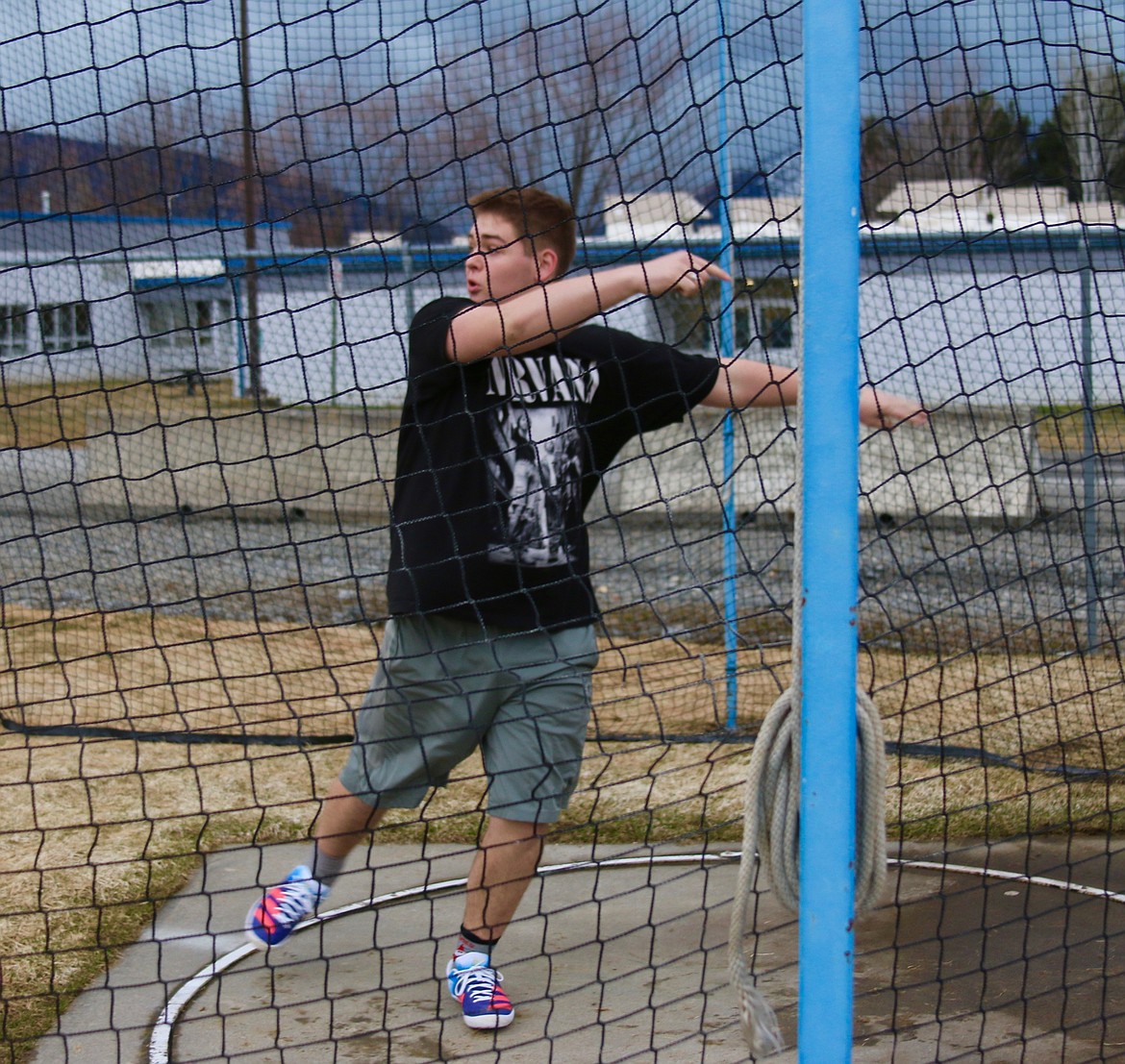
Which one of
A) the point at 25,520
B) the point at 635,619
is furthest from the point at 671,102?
the point at 25,520

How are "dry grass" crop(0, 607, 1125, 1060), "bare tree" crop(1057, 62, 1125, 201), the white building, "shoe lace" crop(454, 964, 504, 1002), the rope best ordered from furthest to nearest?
the white building → "bare tree" crop(1057, 62, 1125, 201) → "dry grass" crop(0, 607, 1125, 1060) → "shoe lace" crop(454, 964, 504, 1002) → the rope

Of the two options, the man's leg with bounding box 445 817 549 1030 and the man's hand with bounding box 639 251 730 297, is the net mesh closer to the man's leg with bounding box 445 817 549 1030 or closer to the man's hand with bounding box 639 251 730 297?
the man's leg with bounding box 445 817 549 1030

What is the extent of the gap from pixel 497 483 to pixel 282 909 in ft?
3.60

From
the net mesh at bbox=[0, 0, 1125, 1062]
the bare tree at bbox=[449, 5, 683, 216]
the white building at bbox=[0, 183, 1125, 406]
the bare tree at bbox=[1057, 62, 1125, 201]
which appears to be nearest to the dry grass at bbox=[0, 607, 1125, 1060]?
the net mesh at bbox=[0, 0, 1125, 1062]

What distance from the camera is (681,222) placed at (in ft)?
7.84

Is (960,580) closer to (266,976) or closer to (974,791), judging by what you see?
(974,791)

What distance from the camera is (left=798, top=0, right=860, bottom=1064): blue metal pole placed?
1.86 metres

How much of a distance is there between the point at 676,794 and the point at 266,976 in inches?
66.2

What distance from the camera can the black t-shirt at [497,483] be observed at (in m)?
2.78

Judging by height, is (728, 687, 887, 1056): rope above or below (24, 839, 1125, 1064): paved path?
above

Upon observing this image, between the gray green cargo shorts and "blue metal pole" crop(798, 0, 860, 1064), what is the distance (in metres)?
0.92

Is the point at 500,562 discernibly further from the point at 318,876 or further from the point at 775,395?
the point at 318,876

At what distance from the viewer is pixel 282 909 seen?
116 inches

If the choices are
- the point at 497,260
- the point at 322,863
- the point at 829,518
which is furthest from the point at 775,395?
the point at 322,863
